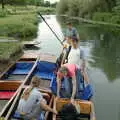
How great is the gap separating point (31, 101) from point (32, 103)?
0.18ft

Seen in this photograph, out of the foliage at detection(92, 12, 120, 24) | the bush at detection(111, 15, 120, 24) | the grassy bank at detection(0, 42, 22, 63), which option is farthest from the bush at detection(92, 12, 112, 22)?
the grassy bank at detection(0, 42, 22, 63)

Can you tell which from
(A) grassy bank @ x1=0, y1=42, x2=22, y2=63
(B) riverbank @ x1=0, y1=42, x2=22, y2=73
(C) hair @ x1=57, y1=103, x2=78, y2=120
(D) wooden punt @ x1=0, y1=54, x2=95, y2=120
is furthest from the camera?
(A) grassy bank @ x1=0, y1=42, x2=22, y2=63

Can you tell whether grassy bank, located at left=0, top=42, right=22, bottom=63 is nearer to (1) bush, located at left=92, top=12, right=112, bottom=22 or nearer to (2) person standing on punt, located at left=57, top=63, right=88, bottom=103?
(2) person standing on punt, located at left=57, top=63, right=88, bottom=103

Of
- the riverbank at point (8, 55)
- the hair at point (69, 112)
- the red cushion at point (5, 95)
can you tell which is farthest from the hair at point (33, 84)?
the riverbank at point (8, 55)

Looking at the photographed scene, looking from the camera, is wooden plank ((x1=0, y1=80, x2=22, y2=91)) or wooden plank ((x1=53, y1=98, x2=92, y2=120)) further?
wooden plank ((x1=0, y1=80, x2=22, y2=91))

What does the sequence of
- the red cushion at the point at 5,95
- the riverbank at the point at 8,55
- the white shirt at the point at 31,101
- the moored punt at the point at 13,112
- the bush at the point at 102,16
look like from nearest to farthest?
the white shirt at the point at 31,101 → the moored punt at the point at 13,112 → the red cushion at the point at 5,95 → the riverbank at the point at 8,55 → the bush at the point at 102,16

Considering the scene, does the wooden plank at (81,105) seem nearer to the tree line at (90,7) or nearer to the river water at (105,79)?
the river water at (105,79)

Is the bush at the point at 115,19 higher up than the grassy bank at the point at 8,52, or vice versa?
the grassy bank at the point at 8,52

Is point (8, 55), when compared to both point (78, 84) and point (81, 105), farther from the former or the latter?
point (81, 105)

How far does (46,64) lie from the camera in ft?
46.3

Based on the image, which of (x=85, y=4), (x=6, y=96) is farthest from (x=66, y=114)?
(x=85, y=4)

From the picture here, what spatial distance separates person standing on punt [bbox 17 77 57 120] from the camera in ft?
23.9

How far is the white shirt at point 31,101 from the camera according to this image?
7309 millimetres

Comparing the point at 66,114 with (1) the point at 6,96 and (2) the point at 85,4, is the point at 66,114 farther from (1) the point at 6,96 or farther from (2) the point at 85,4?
(2) the point at 85,4
